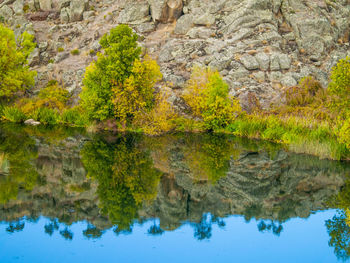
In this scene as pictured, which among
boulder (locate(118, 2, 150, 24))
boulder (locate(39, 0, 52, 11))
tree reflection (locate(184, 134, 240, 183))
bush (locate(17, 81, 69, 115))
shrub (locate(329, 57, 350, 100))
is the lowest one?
bush (locate(17, 81, 69, 115))

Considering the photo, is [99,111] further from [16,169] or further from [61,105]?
[16,169]

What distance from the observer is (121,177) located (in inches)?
661

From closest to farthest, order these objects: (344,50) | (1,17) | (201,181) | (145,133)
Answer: (201,181), (145,133), (344,50), (1,17)

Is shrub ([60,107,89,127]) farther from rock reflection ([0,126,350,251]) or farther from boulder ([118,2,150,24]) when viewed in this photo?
boulder ([118,2,150,24])

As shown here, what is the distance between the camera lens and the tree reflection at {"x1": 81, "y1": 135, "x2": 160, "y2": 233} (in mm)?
12633

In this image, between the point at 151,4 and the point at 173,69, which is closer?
the point at 173,69

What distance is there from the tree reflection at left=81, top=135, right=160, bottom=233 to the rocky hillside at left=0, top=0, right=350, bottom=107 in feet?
64.5

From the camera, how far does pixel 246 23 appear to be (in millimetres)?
47844

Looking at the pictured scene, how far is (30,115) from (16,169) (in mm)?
24286

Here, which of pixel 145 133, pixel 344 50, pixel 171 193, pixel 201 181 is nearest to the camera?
pixel 171 193

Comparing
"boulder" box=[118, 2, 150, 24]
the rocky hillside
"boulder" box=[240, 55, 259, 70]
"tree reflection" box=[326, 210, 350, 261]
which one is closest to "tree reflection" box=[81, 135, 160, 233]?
"tree reflection" box=[326, 210, 350, 261]

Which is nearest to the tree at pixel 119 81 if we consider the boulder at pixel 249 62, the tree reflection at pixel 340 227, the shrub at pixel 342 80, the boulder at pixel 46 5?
the boulder at pixel 249 62

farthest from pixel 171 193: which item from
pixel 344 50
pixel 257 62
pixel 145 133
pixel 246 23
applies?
pixel 344 50

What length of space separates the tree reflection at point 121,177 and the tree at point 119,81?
8.10 metres
